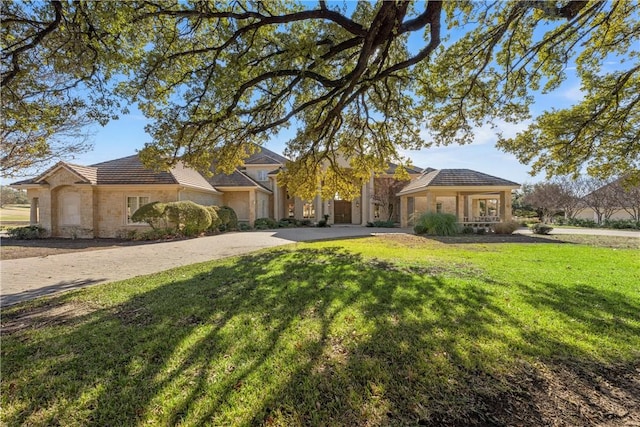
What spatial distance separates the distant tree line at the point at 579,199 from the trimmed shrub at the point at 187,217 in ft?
124

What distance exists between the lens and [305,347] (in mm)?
3260

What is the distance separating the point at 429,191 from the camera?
20797 mm

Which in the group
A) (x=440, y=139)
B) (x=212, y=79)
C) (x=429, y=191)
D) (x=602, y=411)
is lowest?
(x=602, y=411)

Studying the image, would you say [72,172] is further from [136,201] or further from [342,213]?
[342,213]

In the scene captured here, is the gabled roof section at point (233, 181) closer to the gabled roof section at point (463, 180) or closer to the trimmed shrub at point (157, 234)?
the trimmed shrub at point (157, 234)

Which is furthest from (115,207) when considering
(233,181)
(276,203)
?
(276,203)

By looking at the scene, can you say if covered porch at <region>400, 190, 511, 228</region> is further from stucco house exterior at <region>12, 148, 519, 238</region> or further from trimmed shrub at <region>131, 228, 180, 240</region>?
trimmed shrub at <region>131, 228, 180, 240</region>

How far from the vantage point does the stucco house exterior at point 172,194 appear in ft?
55.7

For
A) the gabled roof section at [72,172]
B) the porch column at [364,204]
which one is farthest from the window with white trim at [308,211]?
the gabled roof section at [72,172]

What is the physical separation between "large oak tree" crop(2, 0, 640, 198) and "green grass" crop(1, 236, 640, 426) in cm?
463

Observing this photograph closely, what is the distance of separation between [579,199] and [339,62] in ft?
137

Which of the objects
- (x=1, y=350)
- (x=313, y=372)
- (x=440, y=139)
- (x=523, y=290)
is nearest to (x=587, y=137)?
(x=440, y=139)

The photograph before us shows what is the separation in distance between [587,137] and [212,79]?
11.2 m

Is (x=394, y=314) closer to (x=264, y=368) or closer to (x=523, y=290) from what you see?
(x=264, y=368)
